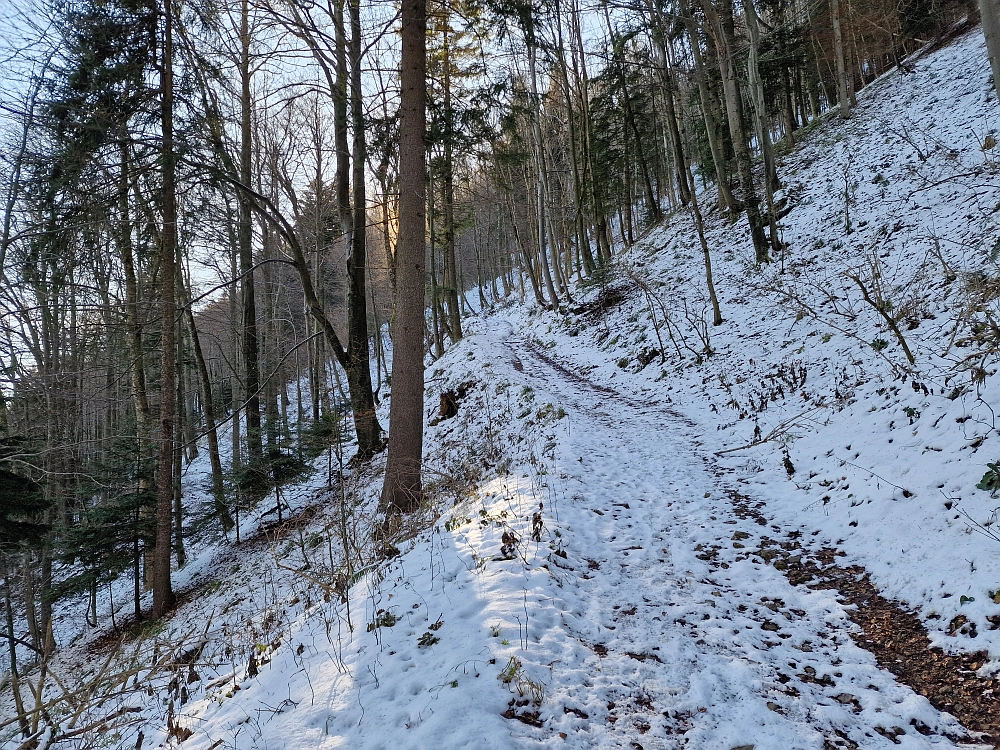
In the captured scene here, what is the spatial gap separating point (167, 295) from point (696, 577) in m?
10.1

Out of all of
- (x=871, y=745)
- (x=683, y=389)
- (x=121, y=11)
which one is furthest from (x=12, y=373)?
(x=683, y=389)

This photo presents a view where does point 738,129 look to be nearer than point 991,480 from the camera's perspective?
No

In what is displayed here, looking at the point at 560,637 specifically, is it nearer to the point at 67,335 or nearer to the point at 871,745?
the point at 871,745

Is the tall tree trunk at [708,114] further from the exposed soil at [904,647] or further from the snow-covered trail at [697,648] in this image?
the exposed soil at [904,647]

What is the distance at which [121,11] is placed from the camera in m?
8.51

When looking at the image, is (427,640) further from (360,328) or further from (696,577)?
(360,328)

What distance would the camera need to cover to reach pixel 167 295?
9195mm

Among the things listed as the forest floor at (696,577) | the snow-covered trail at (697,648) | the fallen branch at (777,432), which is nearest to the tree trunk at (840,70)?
the forest floor at (696,577)

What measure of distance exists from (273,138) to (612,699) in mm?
20220

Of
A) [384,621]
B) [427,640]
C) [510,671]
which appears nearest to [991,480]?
[510,671]

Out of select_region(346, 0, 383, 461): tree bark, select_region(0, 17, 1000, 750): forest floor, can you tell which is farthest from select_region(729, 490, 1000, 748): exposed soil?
select_region(346, 0, 383, 461): tree bark

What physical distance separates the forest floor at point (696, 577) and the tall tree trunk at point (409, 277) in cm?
79

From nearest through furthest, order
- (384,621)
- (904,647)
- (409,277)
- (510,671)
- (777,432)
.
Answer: (510,671) < (904,647) < (384,621) < (409,277) < (777,432)

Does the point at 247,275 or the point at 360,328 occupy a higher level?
the point at 247,275
